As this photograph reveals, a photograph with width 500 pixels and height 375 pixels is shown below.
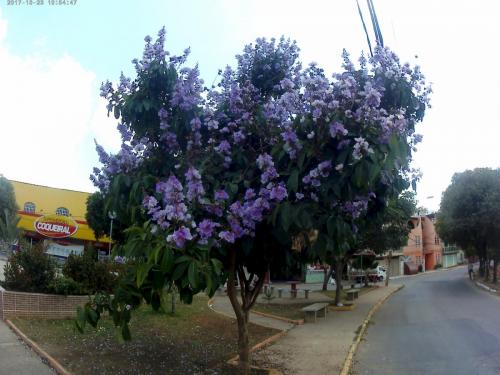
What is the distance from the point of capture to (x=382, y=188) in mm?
5445

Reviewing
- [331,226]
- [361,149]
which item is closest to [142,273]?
[331,226]

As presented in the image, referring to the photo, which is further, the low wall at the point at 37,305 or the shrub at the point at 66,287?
the shrub at the point at 66,287

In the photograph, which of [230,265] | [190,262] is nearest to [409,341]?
[230,265]

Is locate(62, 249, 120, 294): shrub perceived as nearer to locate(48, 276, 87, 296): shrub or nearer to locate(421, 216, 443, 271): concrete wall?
locate(48, 276, 87, 296): shrub

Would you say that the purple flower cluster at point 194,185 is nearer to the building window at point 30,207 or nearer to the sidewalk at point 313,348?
the sidewalk at point 313,348

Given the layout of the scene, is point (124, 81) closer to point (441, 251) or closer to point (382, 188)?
point (382, 188)

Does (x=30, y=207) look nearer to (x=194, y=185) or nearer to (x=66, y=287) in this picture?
(x=66, y=287)

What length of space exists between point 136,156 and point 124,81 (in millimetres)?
847

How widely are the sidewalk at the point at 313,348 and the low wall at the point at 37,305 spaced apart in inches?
182

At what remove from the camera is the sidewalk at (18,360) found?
7191 mm

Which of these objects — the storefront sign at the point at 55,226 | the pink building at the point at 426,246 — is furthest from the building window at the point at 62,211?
the pink building at the point at 426,246

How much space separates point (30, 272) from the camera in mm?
11859

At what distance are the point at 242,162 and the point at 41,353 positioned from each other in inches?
191

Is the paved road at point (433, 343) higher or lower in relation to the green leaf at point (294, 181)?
lower
